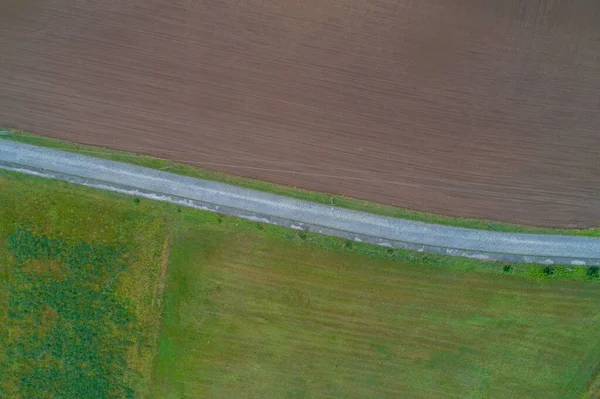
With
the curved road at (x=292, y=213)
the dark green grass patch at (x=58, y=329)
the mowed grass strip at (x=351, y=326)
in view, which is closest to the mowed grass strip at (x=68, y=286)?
the dark green grass patch at (x=58, y=329)

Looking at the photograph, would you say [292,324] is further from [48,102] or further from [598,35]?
[598,35]

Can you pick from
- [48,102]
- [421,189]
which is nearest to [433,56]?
[421,189]

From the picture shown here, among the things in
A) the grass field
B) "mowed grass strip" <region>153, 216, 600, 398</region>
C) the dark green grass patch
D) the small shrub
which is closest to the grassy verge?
the grass field

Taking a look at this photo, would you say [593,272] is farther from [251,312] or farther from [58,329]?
[58,329]

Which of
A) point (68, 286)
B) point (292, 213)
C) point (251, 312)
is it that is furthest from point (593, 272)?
point (68, 286)

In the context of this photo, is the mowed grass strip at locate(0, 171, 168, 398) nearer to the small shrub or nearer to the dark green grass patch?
the dark green grass patch
